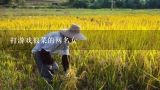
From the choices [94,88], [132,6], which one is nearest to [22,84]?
[94,88]

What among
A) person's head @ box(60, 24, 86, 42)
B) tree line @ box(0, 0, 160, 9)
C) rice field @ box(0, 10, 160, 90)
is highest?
person's head @ box(60, 24, 86, 42)

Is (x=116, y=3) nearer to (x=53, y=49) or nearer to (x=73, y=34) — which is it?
(x=53, y=49)

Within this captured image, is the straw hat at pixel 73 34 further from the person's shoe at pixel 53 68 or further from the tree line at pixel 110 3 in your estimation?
the tree line at pixel 110 3

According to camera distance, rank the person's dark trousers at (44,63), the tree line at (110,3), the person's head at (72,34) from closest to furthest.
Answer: the person's head at (72,34)
the person's dark trousers at (44,63)
the tree line at (110,3)

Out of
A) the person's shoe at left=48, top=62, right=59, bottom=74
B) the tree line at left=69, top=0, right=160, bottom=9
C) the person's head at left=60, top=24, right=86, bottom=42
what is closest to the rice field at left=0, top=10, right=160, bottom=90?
the person's shoe at left=48, top=62, right=59, bottom=74

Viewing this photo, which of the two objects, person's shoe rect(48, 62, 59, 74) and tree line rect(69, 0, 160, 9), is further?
tree line rect(69, 0, 160, 9)

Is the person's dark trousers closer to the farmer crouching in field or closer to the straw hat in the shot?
the farmer crouching in field

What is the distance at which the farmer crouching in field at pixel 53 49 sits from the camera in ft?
16.5

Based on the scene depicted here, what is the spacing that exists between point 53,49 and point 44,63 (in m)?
0.23

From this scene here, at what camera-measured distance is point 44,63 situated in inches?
207

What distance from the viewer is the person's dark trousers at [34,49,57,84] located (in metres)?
5.23

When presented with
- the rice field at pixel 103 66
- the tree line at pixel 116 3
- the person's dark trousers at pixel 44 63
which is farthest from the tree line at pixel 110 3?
the person's dark trousers at pixel 44 63

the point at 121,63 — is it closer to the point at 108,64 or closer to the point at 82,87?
the point at 108,64

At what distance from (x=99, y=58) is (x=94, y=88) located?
1.76 feet
